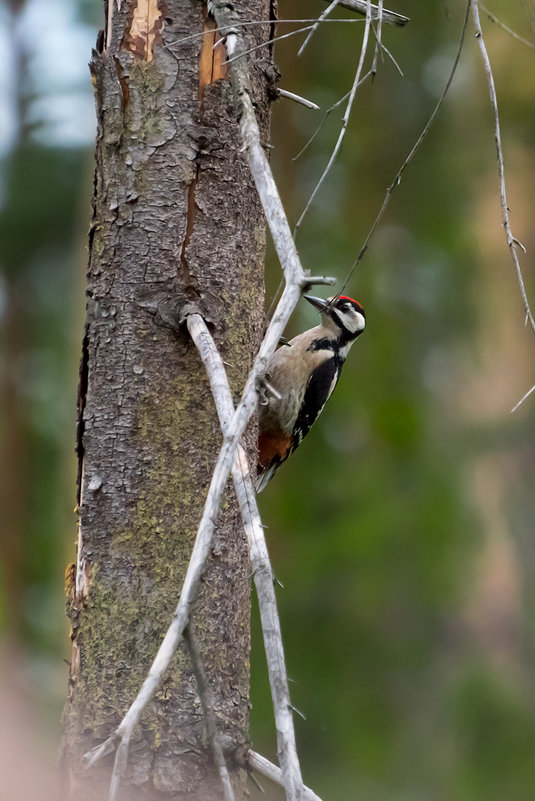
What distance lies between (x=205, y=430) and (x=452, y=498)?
5403 millimetres

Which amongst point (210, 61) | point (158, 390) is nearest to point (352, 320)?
point (210, 61)

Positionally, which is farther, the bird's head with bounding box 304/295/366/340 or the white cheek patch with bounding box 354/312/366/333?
the white cheek patch with bounding box 354/312/366/333

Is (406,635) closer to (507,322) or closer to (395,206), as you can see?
(507,322)

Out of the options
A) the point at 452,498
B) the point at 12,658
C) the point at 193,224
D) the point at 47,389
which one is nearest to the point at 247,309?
the point at 193,224

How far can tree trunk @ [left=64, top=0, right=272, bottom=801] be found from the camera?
7.43 ft

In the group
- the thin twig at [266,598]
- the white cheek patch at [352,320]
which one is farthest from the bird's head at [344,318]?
the thin twig at [266,598]

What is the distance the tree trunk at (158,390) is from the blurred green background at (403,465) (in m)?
4.04

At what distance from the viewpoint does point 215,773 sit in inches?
87.0

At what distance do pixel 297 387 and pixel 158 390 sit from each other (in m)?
2.30

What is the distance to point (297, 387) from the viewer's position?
15.3ft

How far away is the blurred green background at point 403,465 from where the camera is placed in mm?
7004

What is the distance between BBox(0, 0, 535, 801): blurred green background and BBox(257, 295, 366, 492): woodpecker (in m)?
1.97

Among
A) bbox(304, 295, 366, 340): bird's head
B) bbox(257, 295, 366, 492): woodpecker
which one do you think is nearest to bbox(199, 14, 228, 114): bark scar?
bbox(257, 295, 366, 492): woodpecker

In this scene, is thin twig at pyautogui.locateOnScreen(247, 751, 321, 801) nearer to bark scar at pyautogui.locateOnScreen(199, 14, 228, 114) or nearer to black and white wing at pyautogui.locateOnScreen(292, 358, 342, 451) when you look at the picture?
bark scar at pyautogui.locateOnScreen(199, 14, 228, 114)
